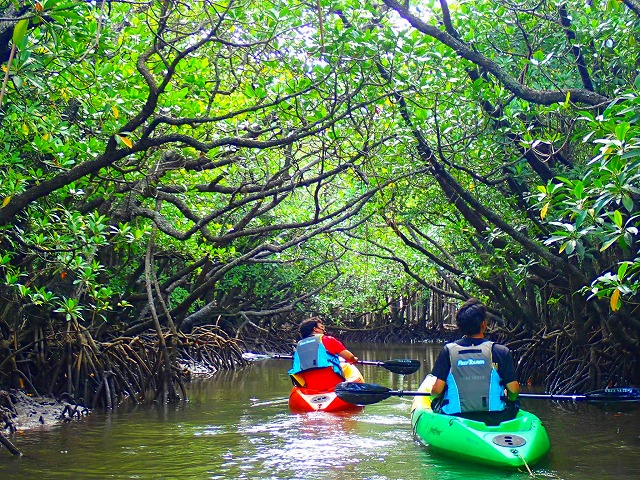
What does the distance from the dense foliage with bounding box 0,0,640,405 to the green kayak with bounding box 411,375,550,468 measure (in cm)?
121

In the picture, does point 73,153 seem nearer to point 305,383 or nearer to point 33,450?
point 33,450

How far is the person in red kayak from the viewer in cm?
945

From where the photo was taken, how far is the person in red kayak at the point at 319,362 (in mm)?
9445

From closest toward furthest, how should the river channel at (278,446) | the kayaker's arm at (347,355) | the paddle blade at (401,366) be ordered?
the river channel at (278,446) → the kayaker's arm at (347,355) → the paddle blade at (401,366)

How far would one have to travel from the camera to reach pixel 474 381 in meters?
6.26

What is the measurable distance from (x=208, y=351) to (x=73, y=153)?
336 inches

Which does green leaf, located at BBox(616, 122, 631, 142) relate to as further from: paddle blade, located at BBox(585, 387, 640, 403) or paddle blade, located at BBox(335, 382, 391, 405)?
paddle blade, located at BBox(335, 382, 391, 405)

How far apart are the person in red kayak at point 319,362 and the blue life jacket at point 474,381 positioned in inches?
125

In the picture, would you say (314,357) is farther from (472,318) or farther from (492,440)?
(492,440)

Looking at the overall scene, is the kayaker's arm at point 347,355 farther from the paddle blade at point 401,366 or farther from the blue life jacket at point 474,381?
the blue life jacket at point 474,381

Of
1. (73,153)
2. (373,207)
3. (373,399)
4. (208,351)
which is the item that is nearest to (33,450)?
(73,153)

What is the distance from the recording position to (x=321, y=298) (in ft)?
77.2

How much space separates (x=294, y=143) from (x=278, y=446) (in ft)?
12.5

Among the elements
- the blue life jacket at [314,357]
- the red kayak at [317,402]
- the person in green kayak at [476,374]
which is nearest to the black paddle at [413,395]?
the person in green kayak at [476,374]
